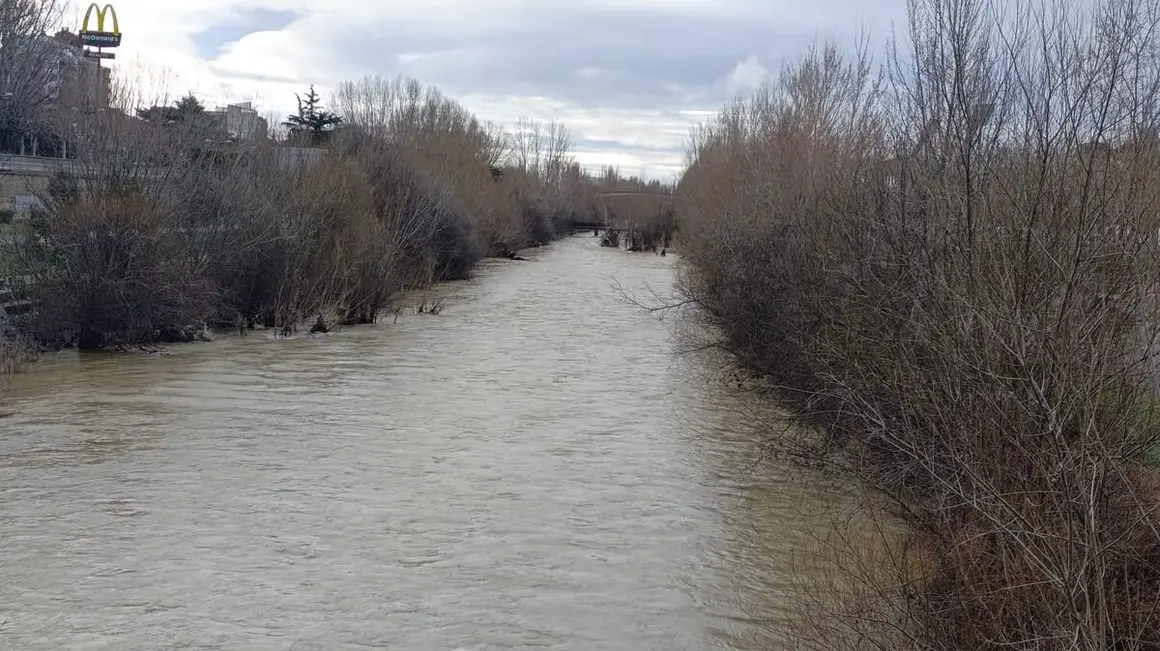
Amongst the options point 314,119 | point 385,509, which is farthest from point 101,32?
point 385,509

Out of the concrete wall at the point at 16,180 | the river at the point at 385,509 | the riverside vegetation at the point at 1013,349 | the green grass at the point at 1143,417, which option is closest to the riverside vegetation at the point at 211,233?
the river at the point at 385,509

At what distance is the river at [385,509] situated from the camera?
699 centimetres

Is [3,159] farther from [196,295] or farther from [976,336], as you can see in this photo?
[976,336]

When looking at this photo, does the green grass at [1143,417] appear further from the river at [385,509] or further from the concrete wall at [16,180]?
the concrete wall at [16,180]

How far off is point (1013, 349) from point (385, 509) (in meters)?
5.87

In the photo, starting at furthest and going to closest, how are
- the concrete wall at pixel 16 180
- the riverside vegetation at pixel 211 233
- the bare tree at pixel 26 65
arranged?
the bare tree at pixel 26 65 < the concrete wall at pixel 16 180 < the riverside vegetation at pixel 211 233

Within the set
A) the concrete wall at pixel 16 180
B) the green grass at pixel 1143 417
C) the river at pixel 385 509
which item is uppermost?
the concrete wall at pixel 16 180

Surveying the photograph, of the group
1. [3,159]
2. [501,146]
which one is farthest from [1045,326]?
[501,146]

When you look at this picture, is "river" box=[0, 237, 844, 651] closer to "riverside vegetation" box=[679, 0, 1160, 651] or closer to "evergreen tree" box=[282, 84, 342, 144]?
"riverside vegetation" box=[679, 0, 1160, 651]

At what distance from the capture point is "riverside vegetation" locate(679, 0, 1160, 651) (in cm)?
496

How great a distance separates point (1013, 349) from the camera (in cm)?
548

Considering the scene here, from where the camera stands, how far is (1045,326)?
5242mm

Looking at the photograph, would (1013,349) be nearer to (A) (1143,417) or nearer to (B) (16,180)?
(A) (1143,417)

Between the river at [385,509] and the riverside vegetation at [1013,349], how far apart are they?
1.42 m
